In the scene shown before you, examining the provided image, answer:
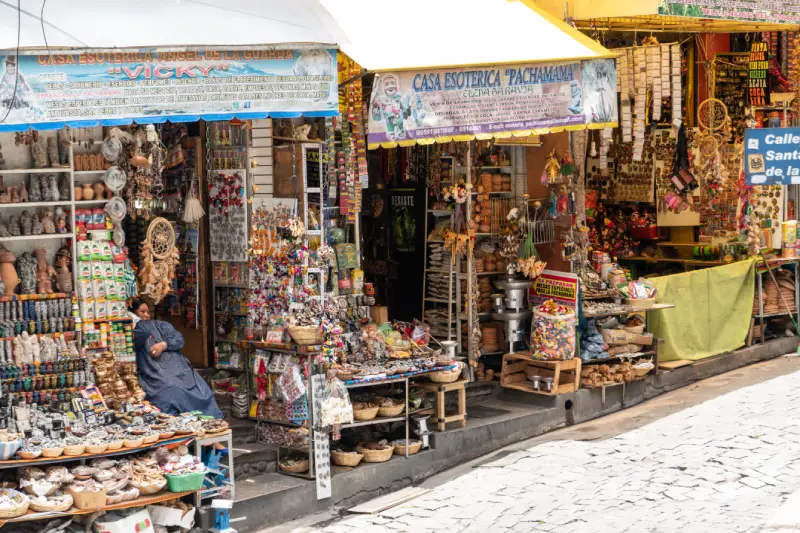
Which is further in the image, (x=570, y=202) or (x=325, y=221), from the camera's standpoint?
(x=570, y=202)

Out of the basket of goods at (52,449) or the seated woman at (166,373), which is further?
the seated woman at (166,373)

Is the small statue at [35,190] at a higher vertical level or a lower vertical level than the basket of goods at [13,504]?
higher

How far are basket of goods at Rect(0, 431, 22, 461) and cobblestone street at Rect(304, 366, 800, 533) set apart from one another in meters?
2.54

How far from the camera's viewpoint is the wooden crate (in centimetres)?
1370

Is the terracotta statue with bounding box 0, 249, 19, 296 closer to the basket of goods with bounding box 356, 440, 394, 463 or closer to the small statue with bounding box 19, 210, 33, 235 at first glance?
the small statue with bounding box 19, 210, 33, 235

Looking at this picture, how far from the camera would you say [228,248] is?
12.4 m

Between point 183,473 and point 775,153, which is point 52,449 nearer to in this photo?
point 183,473

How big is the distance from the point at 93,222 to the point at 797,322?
35.8 feet

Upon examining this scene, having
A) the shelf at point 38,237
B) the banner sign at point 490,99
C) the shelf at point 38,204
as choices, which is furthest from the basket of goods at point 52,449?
the banner sign at point 490,99

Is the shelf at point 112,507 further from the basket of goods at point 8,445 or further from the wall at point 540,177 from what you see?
the wall at point 540,177

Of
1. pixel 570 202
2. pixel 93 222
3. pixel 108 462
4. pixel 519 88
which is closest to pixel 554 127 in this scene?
pixel 519 88

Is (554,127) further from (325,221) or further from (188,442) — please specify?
(188,442)

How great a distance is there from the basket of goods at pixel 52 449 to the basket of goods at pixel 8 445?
19cm

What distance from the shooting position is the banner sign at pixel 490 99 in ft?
37.0
